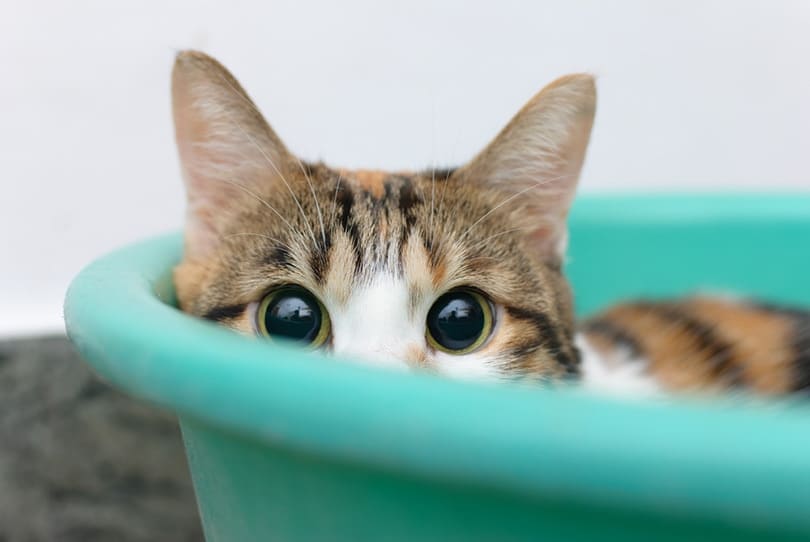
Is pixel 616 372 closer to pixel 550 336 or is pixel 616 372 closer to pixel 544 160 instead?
pixel 550 336

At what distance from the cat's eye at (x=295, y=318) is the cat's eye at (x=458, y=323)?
122mm

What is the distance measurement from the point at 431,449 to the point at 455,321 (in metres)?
0.47

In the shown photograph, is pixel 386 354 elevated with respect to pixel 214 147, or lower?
lower

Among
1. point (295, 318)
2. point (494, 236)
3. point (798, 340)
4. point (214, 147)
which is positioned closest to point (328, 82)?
point (214, 147)

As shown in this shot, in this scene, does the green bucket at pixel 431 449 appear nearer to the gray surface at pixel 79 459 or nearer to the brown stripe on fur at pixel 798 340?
the brown stripe on fur at pixel 798 340

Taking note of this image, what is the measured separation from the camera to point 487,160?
94 cm

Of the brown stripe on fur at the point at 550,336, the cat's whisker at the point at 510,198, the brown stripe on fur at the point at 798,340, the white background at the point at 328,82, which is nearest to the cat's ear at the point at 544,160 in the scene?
the cat's whisker at the point at 510,198

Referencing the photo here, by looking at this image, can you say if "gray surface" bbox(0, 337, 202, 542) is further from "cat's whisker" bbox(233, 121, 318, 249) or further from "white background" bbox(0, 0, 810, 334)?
"cat's whisker" bbox(233, 121, 318, 249)

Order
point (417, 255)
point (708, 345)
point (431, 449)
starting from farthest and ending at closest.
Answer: point (708, 345) < point (417, 255) < point (431, 449)

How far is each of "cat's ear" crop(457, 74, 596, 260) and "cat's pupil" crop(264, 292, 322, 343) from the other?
0.29 m

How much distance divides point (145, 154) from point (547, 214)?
92 cm

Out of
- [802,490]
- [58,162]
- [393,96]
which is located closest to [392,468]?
[802,490]

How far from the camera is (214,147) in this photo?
0.94m

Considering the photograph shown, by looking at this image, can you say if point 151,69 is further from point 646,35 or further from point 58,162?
point 646,35
